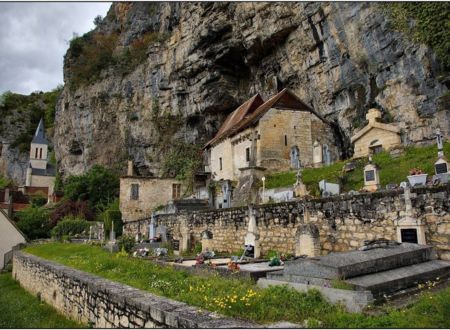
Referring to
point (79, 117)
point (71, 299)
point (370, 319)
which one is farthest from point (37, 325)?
point (79, 117)

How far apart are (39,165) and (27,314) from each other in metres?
68.6

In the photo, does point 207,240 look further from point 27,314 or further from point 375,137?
point 375,137

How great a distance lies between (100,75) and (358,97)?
109 ft

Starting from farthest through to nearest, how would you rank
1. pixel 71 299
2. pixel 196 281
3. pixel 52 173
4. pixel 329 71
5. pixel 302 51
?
pixel 52 173, pixel 302 51, pixel 329 71, pixel 71 299, pixel 196 281

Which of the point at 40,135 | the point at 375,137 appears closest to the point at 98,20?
the point at 40,135

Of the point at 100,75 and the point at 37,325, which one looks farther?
the point at 100,75

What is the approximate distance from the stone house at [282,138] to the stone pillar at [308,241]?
557 inches

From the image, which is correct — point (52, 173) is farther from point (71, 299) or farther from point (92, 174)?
point (71, 299)

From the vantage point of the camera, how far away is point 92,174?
37.5 m

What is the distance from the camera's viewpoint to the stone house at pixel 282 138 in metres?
23.6

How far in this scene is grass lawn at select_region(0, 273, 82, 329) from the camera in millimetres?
7332

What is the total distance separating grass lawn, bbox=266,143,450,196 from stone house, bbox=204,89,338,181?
19.0ft

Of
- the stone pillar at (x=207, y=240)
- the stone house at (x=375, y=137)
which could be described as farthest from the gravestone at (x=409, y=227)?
the stone house at (x=375, y=137)

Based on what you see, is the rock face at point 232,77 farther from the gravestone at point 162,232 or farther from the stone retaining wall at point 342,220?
the gravestone at point 162,232
